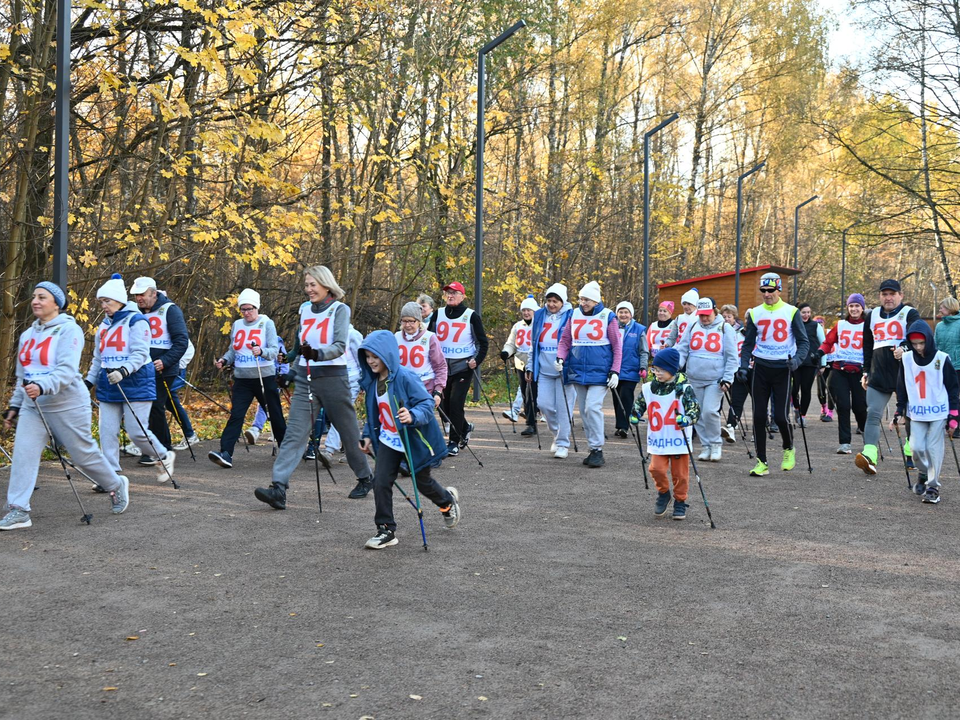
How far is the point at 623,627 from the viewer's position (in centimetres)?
559

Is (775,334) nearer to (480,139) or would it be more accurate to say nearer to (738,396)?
(738,396)

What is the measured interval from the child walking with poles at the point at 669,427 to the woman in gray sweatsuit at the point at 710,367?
3.61 m

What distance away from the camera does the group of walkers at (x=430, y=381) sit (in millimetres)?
Result: 7934

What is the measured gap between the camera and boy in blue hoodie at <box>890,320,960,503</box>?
31.4 feet

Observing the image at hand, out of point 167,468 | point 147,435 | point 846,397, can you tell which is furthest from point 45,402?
point 846,397

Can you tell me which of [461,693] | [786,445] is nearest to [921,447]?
[786,445]

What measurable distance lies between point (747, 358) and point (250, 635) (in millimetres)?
7423

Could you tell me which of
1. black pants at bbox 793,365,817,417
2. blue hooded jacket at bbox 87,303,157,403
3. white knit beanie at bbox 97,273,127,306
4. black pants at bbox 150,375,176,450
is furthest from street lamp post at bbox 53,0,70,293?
black pants at bbox 793,365,817,417

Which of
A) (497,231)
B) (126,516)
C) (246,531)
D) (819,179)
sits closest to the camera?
(246,531)

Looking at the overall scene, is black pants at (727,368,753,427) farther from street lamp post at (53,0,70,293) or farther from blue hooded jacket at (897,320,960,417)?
street lamp post at (53,0,70,293)

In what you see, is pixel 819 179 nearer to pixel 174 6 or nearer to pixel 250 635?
pixel 174 6

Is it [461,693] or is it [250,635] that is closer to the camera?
[461,693]

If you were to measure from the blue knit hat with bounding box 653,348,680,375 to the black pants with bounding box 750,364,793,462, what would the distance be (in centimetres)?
261

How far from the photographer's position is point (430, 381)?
11156 mm
